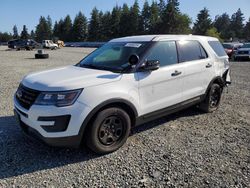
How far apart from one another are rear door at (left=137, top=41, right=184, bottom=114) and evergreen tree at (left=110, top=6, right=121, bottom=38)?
284 ft

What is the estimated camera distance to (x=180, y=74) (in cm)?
510

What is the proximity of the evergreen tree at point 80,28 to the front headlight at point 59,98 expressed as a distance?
96.1 m

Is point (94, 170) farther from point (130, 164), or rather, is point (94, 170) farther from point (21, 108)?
point (21, 108)

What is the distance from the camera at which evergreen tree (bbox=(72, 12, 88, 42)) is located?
9594 cm

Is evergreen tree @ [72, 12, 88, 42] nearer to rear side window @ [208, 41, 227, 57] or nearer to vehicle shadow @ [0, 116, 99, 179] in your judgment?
rear side window @ [208, 41, 227, 57]

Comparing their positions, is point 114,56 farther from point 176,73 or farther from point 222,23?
point 222,23

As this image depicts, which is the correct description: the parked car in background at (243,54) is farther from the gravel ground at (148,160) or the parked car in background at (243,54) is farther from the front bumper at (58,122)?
the front bumper at (58,122)

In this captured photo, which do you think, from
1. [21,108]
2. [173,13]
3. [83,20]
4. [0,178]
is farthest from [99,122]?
[83,20]

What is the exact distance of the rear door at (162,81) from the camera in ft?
14.7

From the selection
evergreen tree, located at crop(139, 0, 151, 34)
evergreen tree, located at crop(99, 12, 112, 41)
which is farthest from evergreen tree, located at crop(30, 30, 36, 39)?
evergreen tree, located at crop(139, 0, 151, 34)

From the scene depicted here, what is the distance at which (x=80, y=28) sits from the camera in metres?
95.8

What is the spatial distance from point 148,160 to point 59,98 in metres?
1.61

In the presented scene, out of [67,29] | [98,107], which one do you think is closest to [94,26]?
[67,29]

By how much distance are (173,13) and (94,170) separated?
8271cm
